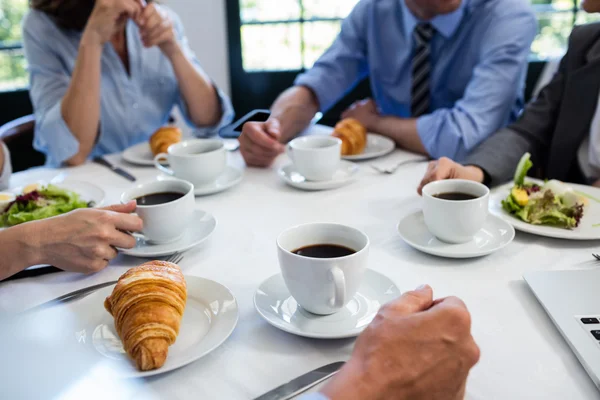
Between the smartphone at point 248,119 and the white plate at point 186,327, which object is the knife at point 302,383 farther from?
the smartphone at point 248,119

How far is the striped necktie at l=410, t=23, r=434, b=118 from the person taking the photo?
66.2 inches

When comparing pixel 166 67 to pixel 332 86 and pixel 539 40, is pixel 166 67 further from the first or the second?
pixel 539 40

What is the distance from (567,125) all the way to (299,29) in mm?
2139

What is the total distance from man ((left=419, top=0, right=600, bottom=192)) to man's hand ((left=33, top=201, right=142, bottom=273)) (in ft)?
2.59

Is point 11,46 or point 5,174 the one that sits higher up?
point 11,46

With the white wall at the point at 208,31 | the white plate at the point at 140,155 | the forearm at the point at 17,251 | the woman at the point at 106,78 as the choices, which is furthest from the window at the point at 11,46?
the forearm at the point at 17,251

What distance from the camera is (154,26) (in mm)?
1580

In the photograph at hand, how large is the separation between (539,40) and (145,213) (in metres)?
3.00

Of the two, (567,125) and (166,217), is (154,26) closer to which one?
(166,217)

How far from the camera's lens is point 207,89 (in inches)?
69.8

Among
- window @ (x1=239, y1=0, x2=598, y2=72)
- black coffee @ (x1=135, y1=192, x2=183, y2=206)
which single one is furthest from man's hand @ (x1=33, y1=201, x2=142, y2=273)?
window @ (x1=239, y1=0, x2=598, y2=72)

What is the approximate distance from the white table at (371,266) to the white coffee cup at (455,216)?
50 mm

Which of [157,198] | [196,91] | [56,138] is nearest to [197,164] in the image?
[157,198]

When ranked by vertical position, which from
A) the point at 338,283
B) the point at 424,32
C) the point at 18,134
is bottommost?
the point at 18,134
